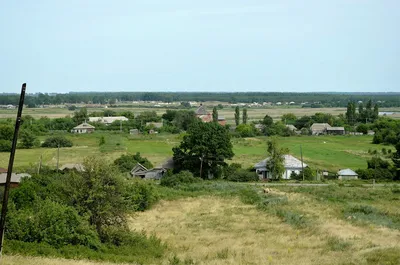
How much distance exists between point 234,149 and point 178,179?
26814mm

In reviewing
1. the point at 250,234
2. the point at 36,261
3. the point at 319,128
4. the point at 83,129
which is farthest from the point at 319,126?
the point at 36,261

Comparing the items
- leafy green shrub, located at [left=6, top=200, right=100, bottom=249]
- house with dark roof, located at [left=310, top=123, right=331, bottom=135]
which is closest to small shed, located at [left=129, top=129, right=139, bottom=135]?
house with dark roof, located at [left=310, top=123, right=331, bottom=135]

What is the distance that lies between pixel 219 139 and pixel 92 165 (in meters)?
24.7

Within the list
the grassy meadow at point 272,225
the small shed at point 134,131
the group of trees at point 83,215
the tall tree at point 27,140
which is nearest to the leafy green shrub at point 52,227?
the group of trees at point 83,215

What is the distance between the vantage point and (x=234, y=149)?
7038 centimetres

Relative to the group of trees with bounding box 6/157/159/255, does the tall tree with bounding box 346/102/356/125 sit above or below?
above

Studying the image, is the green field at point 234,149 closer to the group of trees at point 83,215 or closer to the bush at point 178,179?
the bush at point 178,179

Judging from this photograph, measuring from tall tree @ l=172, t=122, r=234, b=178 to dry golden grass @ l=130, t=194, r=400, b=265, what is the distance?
1068 centimetres

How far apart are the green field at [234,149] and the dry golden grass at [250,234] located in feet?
67.7

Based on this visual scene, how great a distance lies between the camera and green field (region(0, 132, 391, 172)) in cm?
5762

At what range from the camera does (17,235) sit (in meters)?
20.3

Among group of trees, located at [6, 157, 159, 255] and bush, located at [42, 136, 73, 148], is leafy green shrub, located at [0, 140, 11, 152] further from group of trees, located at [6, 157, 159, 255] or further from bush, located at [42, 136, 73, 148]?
group of trees, located at [6, 157, 159, 255]

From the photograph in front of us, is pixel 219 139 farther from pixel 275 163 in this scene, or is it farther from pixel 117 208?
pixel 117 208

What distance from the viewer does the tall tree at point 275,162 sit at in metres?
48.1
